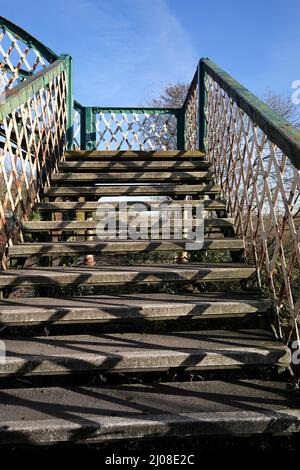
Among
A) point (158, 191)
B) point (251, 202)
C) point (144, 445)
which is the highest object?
point (158, 191)

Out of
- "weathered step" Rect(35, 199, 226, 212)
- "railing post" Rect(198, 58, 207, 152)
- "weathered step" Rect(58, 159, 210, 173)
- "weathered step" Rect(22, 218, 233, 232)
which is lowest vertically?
"weathered step" Rect(22, 218, 233, 232)

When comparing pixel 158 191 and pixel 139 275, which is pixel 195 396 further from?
pixel 158 191

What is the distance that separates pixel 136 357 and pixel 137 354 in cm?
2

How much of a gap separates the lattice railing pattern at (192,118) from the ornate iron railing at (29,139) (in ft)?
5.71

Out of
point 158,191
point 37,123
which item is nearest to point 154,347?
point 158,191

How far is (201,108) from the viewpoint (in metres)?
4.16

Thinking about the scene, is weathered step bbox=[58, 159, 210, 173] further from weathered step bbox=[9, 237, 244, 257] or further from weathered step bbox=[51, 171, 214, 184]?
weathered step bbox=[9, 237, 244, 257]

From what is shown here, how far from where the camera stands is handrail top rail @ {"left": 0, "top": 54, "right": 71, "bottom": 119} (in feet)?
6.73

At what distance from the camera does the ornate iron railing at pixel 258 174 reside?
1.63 metres

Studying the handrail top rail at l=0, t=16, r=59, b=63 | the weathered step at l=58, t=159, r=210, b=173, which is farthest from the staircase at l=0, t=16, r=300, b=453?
the handrail top rail at l=0, t=16, r=59, b=63

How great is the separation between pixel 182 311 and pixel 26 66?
13.2 ft

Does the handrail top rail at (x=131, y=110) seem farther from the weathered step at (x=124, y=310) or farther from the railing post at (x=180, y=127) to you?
the weathered step at (x=124, y=310)

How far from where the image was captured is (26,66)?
4320mm

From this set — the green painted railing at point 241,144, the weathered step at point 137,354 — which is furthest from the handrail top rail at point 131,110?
the weathered step at point 137,354
